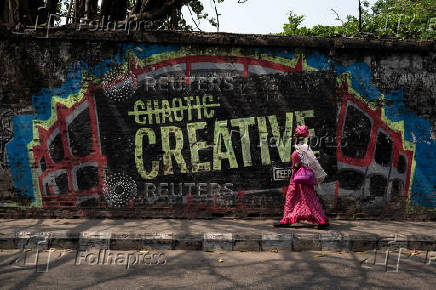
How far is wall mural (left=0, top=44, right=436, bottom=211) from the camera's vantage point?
22.7 feet

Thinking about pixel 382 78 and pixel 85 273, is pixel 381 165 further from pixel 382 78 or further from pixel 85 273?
pixel 85 273

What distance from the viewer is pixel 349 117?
7137 millimetres

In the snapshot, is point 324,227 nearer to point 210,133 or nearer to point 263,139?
point 263,139

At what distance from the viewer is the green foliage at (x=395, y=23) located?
45.1 feet

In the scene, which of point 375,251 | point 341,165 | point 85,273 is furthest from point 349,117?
point 85,273

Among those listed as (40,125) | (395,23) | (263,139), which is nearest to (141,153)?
(40,125)

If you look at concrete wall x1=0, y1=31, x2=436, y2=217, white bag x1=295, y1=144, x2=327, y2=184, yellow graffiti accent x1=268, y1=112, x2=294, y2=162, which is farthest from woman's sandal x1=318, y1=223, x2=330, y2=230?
yellow graffiti accent x1=268, y1=112, x2=294, y2=162

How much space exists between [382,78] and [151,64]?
379cm

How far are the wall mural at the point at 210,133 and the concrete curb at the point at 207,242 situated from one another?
1.41 m

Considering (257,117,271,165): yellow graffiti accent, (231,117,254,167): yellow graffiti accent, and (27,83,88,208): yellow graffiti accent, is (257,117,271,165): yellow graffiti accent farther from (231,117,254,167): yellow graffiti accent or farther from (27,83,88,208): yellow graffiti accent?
(27,83,88,208): yellow graffiti accent

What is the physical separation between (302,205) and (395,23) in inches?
556

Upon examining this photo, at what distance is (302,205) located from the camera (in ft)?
20.3

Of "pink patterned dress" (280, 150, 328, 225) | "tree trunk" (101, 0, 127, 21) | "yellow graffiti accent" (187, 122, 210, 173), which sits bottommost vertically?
"pink patterned dress" (280, 150, 328, 225)

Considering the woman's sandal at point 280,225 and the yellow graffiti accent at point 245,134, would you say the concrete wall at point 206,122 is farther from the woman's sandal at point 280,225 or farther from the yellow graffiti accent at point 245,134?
the woman's sandal at point 280,225
